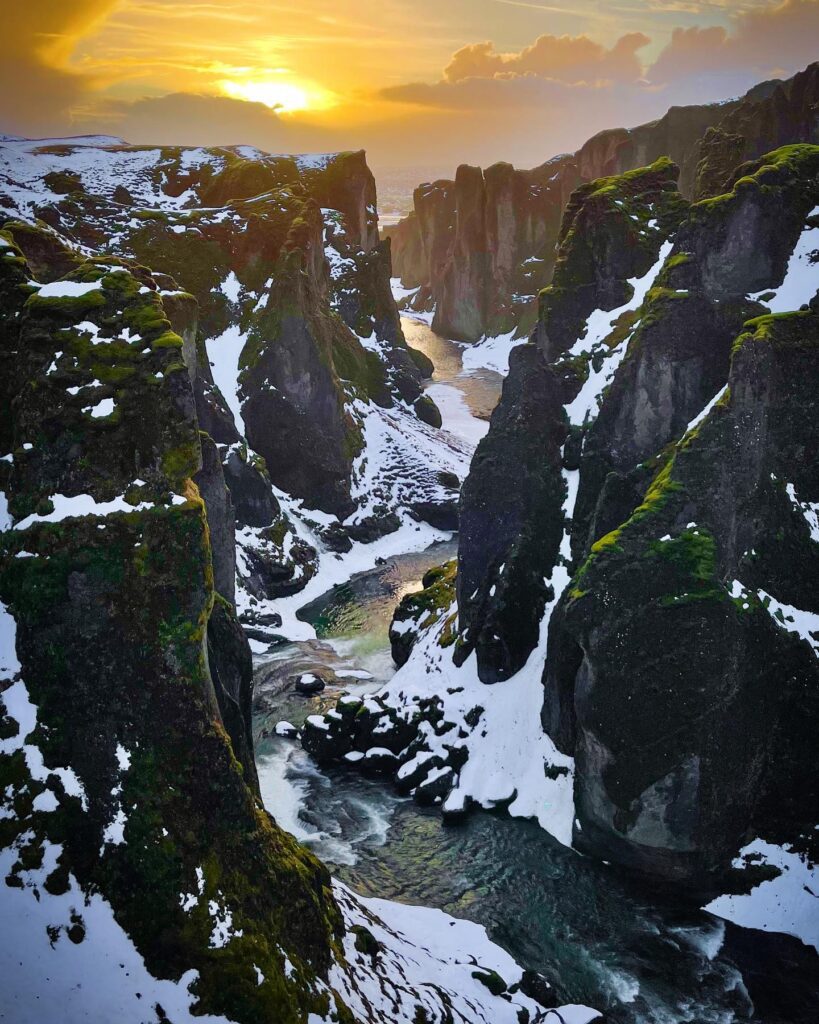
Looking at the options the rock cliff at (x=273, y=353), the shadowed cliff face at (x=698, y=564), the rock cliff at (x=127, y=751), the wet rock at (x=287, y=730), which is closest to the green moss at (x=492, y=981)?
the rock cliff at (x=127, y=751)

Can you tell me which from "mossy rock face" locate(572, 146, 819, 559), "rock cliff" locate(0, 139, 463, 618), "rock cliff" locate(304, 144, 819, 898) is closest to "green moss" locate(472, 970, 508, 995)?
"rock cliff" locate(304, 144, 819, 898)

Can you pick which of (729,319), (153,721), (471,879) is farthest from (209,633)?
(729,319)

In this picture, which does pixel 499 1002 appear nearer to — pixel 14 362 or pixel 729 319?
pixel 14 362

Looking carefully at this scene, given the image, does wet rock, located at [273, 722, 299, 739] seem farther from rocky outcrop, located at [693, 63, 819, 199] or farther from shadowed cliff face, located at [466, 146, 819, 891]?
rocky outcrop, located at [693, 63, 819, 199]

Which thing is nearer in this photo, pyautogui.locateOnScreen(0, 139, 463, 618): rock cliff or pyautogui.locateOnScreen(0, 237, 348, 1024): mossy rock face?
pyautogui.locateOnScreen(0, 237, 348, 1024): mossy rock face

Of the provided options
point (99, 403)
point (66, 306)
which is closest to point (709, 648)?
point (99, 403)

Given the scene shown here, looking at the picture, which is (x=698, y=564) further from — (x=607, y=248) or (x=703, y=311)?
(x=607, y=248)
